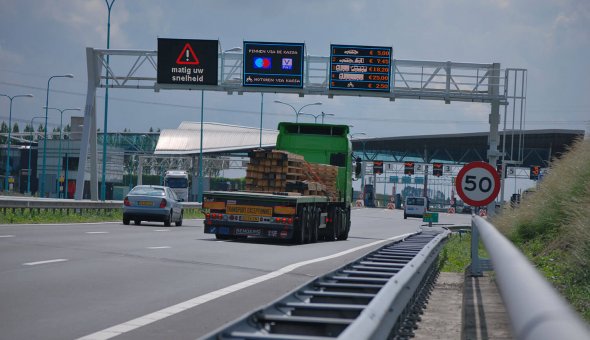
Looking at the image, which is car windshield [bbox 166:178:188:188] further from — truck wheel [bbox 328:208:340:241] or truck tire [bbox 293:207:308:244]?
truck tire [bbox 293:207:308:244]

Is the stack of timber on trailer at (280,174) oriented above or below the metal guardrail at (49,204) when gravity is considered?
above

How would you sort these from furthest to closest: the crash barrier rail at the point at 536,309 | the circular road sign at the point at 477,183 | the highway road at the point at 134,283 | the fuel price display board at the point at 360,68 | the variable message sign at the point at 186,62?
the variable message sign at the point at 186,62 < the fuel price display board at the point at 360,68 < the circular road sign at the point at 477,183 < the highway road at the point at 134,283 < the crash barrier rail at the point at 536,309

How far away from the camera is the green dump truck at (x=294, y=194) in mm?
25250

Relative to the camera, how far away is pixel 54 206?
122ft

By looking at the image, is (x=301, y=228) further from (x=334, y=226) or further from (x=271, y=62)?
(x=271, y=62)

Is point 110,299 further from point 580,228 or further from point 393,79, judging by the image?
point 393,79

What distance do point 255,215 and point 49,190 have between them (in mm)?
88660

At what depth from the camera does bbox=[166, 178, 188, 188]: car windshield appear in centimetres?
8504

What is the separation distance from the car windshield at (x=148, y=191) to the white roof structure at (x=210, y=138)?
79857 millimetres

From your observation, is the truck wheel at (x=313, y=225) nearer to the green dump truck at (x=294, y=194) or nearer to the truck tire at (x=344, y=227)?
the green dump truck at (x=294, y=194)

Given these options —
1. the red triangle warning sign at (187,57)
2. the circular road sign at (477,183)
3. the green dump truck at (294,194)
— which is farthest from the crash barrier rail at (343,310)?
the red triangle warning sign at (187,57)

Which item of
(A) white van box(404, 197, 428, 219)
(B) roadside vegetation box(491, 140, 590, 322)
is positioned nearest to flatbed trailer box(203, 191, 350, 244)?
(B) roadside vegetation box(491, 140, 590, 322)

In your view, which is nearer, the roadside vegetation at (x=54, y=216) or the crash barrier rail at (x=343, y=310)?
the crash barrier rail at (x=343, y=310)

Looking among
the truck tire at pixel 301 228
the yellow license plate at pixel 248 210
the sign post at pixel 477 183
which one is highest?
the sign post at pixel 477 183
